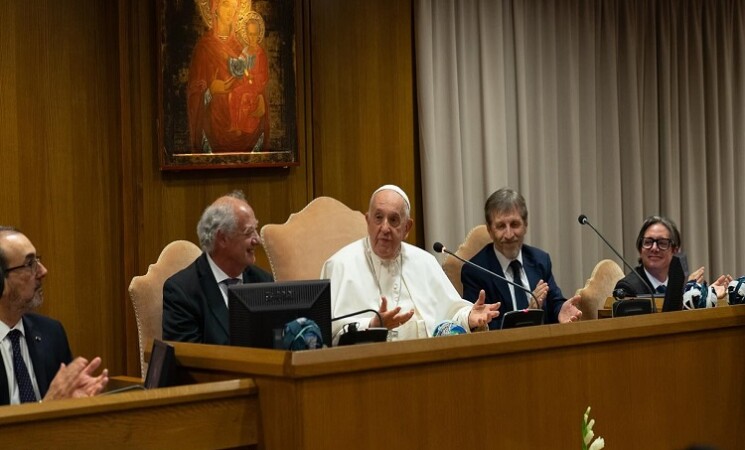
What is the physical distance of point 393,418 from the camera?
3316 mm

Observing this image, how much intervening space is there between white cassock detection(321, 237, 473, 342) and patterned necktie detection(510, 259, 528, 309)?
0.56 meters

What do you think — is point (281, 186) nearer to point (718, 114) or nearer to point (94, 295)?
point (94, 295)

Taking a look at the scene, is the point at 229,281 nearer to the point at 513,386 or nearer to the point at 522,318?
the point at 522,318

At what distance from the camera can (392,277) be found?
5.17 meters

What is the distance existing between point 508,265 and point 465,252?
0.39 metres

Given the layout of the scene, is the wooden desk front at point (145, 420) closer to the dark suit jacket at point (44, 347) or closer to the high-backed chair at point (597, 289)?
the dark suit jacket at point (44, 347)

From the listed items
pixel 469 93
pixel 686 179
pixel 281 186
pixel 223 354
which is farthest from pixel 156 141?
pixel 686 179

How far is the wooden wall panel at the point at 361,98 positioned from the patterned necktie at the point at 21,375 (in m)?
2.95

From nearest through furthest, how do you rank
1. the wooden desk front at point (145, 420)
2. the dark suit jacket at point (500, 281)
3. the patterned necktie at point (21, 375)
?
the wooden desk front at point (145, 420) → the patterned necktie at point (21, 375) → the dark suit jacket at point (500, 281)

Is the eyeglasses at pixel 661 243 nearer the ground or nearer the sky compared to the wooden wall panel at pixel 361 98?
nearer the ground

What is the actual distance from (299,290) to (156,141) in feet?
8.65

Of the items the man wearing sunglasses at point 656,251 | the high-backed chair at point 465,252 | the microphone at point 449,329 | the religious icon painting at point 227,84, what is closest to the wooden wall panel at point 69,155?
the religious icon painting at point 227,84

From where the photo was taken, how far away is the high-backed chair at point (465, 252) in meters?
6.04

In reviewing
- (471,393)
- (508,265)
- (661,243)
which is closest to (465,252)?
(508,265)
